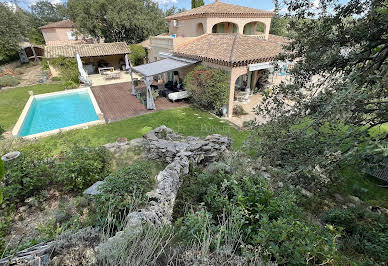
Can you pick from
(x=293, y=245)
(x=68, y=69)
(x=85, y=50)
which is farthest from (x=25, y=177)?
(x=85, y=50)

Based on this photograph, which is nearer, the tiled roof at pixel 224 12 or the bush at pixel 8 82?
the tiled roof at pixel 224 12

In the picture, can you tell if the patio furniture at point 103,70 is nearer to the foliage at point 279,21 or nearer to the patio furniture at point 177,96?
the patio furniture at point 177,96

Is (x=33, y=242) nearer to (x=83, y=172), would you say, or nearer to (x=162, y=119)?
(x=83, y=172)

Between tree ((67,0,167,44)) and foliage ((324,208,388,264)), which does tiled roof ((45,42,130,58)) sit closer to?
tree ((67,0,167,44))

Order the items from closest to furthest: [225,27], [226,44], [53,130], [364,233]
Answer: [364,233] → [53,130] → [226,44] → [225,27]

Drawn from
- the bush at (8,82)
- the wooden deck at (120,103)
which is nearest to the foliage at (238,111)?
the wooden deck at (120,103)

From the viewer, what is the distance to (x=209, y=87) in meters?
18.7

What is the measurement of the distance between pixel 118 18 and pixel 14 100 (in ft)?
76.8

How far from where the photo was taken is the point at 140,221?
5246 mm

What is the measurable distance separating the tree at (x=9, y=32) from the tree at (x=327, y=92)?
172ft

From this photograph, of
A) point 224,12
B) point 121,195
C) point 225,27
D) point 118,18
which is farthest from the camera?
point 118,18

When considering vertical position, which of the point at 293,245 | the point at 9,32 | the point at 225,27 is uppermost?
the point at 9,32

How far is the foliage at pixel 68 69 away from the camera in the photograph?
29.8 m

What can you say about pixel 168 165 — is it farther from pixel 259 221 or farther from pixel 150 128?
pixel 150 128
